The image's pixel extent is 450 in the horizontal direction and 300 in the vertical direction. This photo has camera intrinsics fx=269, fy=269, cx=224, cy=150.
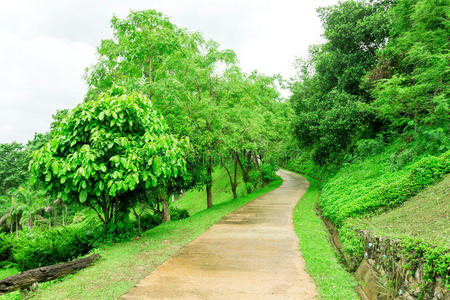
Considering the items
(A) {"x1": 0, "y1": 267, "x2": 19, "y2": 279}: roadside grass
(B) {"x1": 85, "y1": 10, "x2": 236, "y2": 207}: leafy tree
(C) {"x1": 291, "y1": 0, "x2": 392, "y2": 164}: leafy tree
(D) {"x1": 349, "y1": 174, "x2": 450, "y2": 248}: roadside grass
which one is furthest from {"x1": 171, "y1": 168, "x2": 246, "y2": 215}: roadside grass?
(D) {"x1": 349, "y1": 174, "x2": 450, "y2": 248}: roadside grass

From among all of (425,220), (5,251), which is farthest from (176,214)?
(425,220)

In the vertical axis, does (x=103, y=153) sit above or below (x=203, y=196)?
above

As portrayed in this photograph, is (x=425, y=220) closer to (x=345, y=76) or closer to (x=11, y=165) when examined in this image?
(x=345, y=76)

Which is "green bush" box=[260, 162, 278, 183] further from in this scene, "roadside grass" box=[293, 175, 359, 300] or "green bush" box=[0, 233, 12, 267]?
"green bush" box=[0, 233, 12, 267]

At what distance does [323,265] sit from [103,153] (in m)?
5.65

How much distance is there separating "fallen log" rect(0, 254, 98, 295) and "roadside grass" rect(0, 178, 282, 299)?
0.16 metres

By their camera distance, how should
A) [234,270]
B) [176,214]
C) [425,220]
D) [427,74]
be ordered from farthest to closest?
[176,214]
[427,74]
[234,270]
[425,220]

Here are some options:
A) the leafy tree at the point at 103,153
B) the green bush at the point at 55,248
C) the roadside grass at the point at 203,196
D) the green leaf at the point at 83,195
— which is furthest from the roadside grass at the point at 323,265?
the roadside grass at the point at 203,196

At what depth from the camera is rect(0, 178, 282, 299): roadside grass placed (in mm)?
4352

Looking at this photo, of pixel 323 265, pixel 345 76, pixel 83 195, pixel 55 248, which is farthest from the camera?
pixel 345 76

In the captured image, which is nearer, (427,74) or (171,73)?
(427,74)

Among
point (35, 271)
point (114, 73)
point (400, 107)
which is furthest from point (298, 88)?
point (35, 271)

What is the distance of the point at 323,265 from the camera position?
5.52 metres

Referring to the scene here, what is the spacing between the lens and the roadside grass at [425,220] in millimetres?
3920
